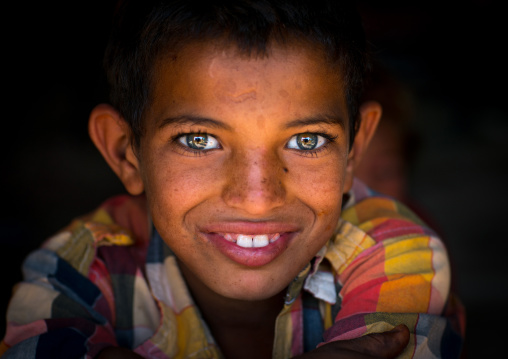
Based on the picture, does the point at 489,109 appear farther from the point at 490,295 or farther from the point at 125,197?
the point at 125,197

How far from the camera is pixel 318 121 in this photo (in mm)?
1479

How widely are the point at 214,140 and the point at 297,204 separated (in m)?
0.28

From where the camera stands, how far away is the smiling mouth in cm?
152

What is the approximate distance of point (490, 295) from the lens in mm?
3434

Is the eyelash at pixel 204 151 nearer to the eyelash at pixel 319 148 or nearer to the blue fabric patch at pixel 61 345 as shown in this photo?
the eyelash at pixel 319 148

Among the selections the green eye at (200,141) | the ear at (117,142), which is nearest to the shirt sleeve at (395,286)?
the green eye at (200,141)

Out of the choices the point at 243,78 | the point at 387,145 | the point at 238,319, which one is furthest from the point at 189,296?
the point at 387,145

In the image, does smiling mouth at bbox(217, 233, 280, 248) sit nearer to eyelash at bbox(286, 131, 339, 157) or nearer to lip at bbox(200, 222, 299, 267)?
lip at bbox(200, 222, 299, 267)

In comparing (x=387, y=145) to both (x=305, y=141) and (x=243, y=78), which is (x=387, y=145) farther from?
(x=243, y=78)

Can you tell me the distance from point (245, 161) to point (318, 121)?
227mm

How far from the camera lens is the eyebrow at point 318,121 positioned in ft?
4.70

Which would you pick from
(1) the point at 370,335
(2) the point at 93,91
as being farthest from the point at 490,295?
(2) the point at 93,91

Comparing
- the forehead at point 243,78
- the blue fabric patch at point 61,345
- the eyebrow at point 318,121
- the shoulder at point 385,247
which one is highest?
the forehead at point 243,78

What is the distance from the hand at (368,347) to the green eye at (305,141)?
51 cm
